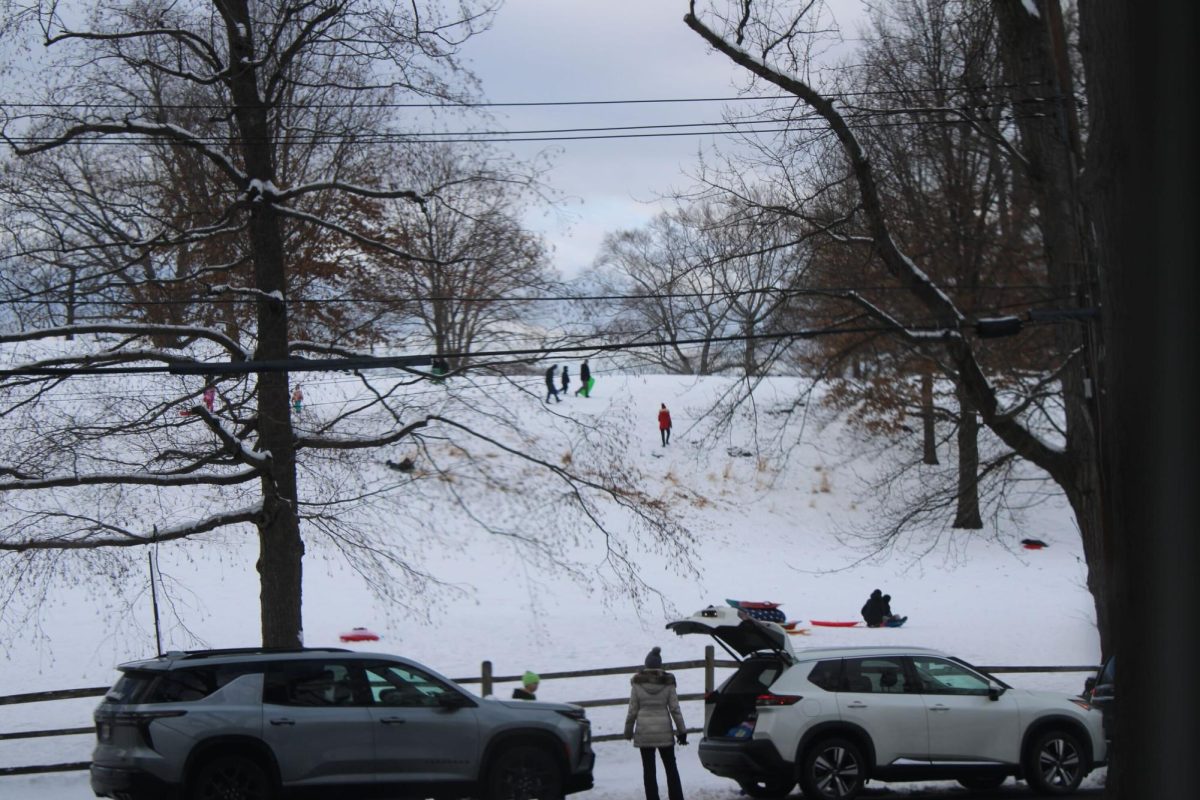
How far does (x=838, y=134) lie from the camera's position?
15031 millimetres

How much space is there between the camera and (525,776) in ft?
40.1

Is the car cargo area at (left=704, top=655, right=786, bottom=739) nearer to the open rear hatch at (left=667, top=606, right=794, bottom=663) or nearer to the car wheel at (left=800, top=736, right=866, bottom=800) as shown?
the open rear hatch at (left=667, top=606, right=794, bottom=663)

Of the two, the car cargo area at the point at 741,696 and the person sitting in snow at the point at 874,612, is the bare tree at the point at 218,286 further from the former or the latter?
the person sitting in snow at the point at 874,612

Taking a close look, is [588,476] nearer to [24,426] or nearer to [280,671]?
[280,671]

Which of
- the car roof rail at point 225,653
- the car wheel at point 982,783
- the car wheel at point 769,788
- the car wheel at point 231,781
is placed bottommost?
the car wheel at point 982,783

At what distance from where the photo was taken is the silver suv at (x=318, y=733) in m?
11.0

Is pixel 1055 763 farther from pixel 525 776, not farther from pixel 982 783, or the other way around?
pixel 525 776

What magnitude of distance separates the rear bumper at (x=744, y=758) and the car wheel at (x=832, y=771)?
0.74ft

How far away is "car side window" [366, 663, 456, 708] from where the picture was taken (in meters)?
12.1

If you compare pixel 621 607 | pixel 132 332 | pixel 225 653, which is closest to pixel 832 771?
pixel 225 653

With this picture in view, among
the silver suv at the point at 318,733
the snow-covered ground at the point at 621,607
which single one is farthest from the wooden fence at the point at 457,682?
the silver suv at the point at 318,733

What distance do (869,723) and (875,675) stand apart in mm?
591

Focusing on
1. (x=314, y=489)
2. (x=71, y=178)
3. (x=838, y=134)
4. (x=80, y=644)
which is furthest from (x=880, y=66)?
(x=80, y=644)

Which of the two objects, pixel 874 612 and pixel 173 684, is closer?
pixel 173 684
